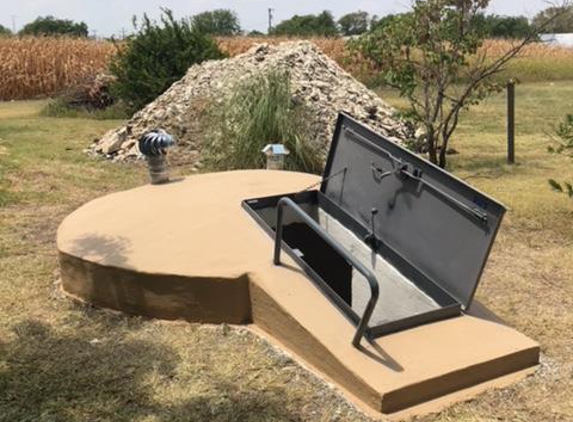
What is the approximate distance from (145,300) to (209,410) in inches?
38.8

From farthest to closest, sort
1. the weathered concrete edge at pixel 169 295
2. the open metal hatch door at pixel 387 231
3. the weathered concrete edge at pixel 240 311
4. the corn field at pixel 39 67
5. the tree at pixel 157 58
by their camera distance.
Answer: the corn field at pixel 39 67 → the tree at pixel 157 58 → the weathered concrete edge at pixel 169 295 → the open metal hatch door at pixel 387 231 → the weathered concrete edge at pixel 240 311

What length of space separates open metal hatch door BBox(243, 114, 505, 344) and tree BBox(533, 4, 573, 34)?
11.7 feet

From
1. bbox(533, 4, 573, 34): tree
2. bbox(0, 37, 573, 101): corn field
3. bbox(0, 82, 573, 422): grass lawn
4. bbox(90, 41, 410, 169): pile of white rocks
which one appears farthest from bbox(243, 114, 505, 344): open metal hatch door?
bbox(0, 37, 573, 101): corn field

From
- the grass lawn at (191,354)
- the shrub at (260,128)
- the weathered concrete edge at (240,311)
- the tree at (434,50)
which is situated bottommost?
the grass lawn at (191,354)

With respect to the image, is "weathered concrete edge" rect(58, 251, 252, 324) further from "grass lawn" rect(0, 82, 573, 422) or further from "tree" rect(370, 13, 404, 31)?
"tree" rect(370, 13, 404, 31)

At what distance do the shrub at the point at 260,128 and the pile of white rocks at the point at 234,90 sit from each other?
0.26 m

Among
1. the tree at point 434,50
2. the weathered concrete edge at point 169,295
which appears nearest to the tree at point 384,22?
the tree at point 434,50

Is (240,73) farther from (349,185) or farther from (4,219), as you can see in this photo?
(349,185)

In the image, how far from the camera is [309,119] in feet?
24.5

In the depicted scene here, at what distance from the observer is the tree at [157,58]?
36.6 feet

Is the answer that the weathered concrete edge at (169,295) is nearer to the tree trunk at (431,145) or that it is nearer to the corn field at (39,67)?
the tree trunk at (431,145)

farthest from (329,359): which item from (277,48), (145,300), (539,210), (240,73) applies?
(277,48)

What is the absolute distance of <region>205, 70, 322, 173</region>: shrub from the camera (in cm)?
703

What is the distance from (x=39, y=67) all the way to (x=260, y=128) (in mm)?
11626
